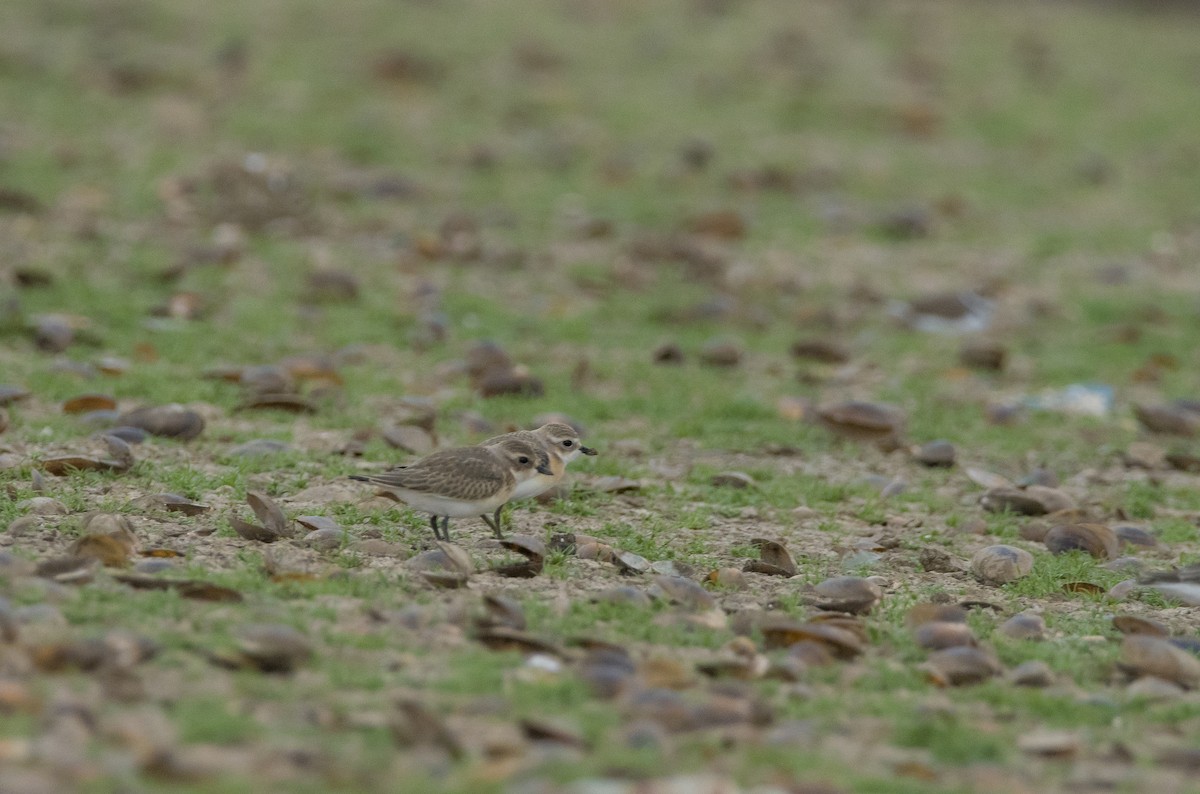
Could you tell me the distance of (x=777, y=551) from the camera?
289 inches

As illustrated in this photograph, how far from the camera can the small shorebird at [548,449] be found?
24.6 ft

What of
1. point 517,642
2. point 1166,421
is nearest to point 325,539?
point 517,642

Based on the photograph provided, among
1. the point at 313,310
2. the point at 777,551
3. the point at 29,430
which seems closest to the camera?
the point at 777,551

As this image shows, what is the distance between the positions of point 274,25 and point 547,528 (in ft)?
43.7

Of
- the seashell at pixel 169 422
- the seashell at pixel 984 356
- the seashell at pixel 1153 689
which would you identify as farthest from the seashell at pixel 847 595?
the seashell at pixel 984 356

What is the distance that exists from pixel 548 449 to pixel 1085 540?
269 cm

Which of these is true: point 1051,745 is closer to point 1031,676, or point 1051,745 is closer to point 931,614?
point 1031,676

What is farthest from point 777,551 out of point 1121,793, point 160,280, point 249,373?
point 160,280

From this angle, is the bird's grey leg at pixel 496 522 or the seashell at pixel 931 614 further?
the bird's grey leg at pixel 496 522

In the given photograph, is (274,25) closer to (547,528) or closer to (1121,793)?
(547,528)

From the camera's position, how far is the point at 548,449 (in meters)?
7.75

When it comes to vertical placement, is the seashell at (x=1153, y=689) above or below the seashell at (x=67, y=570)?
Result: above

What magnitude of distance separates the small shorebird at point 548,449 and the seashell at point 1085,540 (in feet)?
7.68

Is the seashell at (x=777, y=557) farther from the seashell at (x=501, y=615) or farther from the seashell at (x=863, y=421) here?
the seashell at (x=863, y=421)
